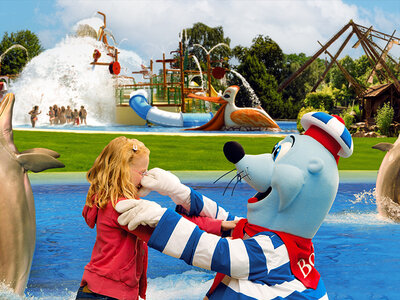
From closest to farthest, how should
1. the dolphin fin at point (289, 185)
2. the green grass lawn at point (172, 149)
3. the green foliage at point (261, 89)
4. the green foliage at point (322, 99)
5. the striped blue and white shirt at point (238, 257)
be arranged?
the striped blue and white shirt at point (238, 257), the dolphin fin at point (289, 185), the green grass lawn at point (172, 149), the green foliage at point (322, 99), the green foliage at point (261, 89)

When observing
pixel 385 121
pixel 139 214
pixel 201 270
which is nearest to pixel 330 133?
pixel 139 214

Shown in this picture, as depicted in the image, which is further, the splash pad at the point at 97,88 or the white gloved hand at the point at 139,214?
the splash pad at the point at 97,88

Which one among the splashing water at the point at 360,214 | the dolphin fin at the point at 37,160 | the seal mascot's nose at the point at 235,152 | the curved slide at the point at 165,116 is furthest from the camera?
the curved slide at the point at 165,116

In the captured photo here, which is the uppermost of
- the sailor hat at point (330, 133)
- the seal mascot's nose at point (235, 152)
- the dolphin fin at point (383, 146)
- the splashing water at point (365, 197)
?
the sailor hat at point (330, 133)

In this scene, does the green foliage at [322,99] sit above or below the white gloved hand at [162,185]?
below

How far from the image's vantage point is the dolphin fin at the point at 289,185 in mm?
2426

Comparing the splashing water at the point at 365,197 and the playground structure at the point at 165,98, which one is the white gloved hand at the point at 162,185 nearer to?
the splashing water at the point at 365,197

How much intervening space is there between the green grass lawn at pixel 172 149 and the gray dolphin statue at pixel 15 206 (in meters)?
8.50

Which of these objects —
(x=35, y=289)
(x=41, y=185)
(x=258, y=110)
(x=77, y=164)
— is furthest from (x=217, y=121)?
(x=35, y=289)

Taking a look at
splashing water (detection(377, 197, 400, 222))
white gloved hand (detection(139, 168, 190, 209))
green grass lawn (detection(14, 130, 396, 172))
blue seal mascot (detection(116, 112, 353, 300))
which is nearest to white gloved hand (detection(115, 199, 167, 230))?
blue seal mascot (detection(116, 112, 353, 300))

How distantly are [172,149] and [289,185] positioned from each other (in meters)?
12.8

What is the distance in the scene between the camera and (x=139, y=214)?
229 centimetres

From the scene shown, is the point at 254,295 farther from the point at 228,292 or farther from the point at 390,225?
the point at 390,225

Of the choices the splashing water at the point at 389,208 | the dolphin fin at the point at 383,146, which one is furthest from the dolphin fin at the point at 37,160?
the splashing water at the point at 389,208
